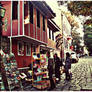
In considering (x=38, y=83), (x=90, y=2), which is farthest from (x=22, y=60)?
(x=90, y=2)

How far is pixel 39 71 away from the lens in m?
10.5

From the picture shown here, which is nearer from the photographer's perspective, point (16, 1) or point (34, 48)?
point (16, 1)

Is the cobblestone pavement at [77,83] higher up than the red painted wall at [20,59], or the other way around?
the red painted wall at [20,59]

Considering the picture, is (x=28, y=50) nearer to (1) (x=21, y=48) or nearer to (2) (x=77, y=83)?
(1) (x=21, y=48)

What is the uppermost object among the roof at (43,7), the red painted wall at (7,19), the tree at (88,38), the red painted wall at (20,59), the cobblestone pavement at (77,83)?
the tree at (88,38)

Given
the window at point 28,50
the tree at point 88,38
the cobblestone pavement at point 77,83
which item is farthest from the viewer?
the tree at point 88,38

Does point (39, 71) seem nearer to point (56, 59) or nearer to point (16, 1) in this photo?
point (56, 59)

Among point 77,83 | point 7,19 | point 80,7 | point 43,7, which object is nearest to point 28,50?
point 43,7

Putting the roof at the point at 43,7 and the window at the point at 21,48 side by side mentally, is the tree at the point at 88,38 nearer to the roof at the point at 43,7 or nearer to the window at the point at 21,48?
the roof at the point at 43,7

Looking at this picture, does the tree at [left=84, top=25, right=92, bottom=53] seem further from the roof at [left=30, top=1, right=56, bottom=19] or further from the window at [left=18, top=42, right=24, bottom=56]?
the window at [left=18, top=42, right=24, bottom=56]

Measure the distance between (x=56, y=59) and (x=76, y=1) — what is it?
400 cm

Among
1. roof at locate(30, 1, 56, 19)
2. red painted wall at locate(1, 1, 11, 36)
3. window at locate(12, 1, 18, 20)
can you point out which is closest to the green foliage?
roof at locate(30, 1, 56, 19)

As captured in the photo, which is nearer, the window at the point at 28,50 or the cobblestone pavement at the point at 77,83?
the cobblestone pavement at the point at 77,83

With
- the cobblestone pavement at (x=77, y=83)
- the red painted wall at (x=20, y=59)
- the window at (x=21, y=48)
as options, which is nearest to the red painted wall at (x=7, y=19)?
the red painted wall at (x=20, y=59)
